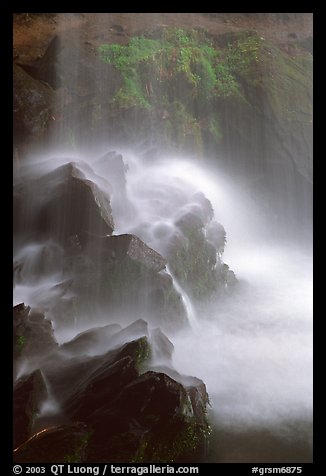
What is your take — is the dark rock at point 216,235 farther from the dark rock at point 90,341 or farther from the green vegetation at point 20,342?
the green vegetation at point 20,342

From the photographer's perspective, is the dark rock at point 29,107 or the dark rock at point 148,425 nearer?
the dark rock at point 148,425

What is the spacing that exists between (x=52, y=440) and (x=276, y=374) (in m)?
4.14

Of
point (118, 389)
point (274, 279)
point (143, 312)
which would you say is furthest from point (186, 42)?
point (118, 389)

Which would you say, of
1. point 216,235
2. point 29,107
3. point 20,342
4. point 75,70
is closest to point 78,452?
point 20,342

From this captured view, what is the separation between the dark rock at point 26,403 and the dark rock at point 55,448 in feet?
0.60

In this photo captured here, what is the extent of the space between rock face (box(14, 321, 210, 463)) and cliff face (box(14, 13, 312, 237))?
251 inches

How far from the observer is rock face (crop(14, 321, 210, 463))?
550 cm

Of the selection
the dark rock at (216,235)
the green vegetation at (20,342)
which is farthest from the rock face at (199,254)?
the green vegetation at (20,342)

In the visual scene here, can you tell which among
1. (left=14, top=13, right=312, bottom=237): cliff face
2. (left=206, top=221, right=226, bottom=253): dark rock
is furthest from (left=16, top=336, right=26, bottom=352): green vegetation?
(left=14, top=13, right=312, bottom=237): cliff face

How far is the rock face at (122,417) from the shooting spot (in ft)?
18.0

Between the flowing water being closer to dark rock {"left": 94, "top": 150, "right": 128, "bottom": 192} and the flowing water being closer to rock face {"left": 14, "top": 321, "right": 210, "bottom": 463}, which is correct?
dark rock {"left": 94, "top": 150, "right": 128, "bottom": 192}

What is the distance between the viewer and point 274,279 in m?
11.9

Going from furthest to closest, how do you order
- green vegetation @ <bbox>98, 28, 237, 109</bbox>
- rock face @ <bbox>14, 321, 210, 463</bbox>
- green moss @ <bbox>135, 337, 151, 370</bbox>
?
green vegetation @ <bbox>98, 28, 237, 109</bbox> → green moss @ <bbox>135, 337, 151, 370</bbox> → rock face @ <bbox>14, 321, 210, 463</bbox>
